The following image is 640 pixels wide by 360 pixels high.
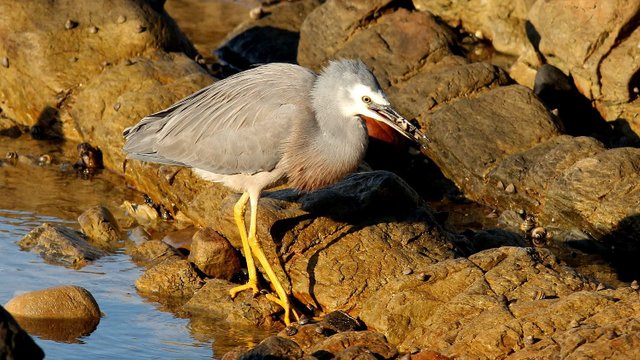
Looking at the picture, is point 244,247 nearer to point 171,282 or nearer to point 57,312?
point 171,282

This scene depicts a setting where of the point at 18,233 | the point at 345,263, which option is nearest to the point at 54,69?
the point at 18,233

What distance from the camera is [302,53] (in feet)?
48.5

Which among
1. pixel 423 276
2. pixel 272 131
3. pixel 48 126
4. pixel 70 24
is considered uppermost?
pixel 272 131

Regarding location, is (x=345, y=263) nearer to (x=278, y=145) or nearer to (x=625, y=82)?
(x=278, y=145)

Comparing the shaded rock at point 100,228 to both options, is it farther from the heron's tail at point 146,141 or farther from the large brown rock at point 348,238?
the large brown rock at point 348,238

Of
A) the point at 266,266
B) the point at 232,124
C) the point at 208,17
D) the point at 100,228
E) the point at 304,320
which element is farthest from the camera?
the point at 208,17

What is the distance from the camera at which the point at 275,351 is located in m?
6.54

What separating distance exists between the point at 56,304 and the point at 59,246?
1.58m

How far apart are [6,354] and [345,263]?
3.74 metres

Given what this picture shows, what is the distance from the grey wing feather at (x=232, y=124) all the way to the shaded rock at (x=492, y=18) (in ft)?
25.1

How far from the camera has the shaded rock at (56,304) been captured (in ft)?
26.2

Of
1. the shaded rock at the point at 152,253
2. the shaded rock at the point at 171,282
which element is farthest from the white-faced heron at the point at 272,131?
the shaded rock at the point at 152,253

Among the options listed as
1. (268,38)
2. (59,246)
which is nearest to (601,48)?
(268,38)

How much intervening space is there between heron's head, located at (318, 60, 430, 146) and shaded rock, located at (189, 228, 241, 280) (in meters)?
1.77
